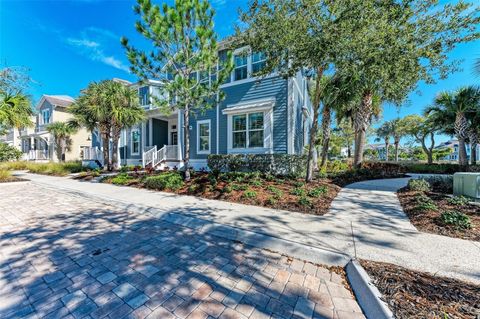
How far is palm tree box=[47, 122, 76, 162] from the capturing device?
2108cm

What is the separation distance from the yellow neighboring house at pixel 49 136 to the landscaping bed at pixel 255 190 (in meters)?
19.6

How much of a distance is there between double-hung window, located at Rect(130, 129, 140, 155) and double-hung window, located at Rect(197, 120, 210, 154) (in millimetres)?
6501

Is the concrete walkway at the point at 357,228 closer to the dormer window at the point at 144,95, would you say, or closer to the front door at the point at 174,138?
the front door at the point at 174,138

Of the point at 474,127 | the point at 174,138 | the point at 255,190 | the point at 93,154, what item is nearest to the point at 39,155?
the point at 93,154

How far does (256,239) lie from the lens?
362 centimetres

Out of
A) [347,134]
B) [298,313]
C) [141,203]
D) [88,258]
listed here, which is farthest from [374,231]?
[347,134]

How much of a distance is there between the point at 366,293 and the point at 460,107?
1717 cm

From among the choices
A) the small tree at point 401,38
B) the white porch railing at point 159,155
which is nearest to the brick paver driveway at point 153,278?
the small tree at point 401,38

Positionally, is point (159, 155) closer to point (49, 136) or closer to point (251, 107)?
point (251, 107)

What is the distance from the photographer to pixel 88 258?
3.03 m

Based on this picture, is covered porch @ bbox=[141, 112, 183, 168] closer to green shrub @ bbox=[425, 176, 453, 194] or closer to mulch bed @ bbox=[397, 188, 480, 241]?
mulch bed @ bbox=[397, 188, 480, 241]

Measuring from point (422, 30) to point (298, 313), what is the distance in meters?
6.91

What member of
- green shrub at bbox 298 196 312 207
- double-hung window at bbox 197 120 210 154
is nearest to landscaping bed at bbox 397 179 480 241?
green shrub at bbox 298 196 312 207

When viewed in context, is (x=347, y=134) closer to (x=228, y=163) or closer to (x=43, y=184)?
(x=228, y=163)
